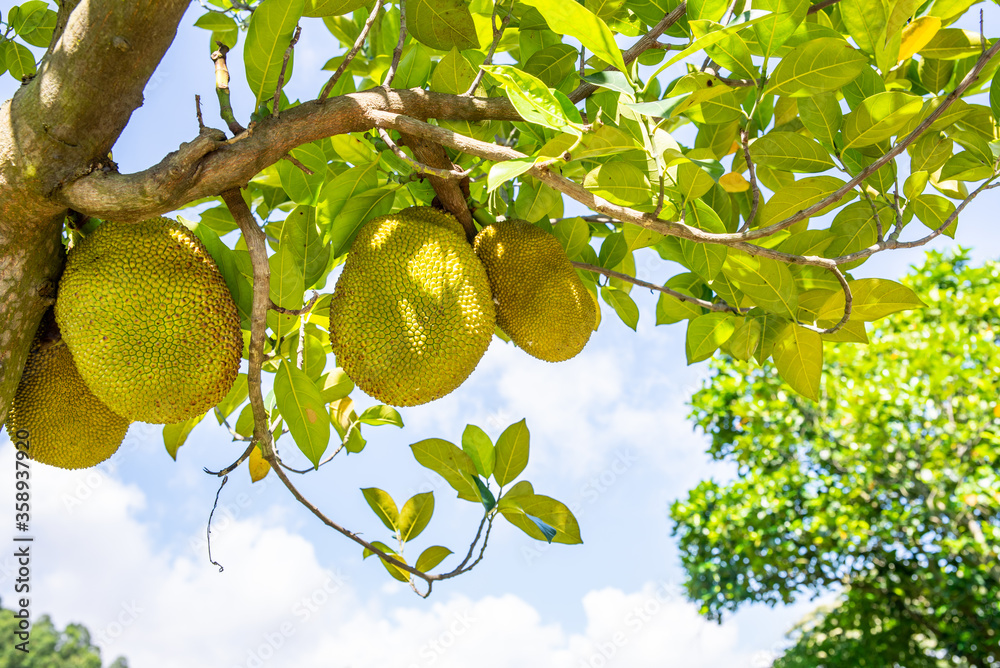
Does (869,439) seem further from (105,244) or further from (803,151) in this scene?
(105,244)

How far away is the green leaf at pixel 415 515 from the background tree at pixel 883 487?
3.64 meters

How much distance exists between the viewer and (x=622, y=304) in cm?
154

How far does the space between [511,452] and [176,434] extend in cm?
71

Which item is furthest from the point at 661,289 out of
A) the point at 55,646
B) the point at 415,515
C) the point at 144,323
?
the point at 55,646

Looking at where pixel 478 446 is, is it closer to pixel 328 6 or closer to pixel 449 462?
pixel 449 462

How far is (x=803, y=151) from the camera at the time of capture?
3.40 ft

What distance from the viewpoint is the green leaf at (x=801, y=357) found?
1177 millimetres

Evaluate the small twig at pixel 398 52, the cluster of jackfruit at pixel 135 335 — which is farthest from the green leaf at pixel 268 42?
the cluster of jackfruit at pixel 135 335

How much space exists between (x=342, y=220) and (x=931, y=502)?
4.26 m

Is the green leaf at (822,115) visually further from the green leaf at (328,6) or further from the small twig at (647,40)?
the green leaf at (328,6)

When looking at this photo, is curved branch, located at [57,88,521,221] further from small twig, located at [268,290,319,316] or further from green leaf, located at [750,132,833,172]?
green leaf, located at [750,132,833,172]

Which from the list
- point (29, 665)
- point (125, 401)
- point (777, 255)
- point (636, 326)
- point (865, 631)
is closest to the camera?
point (777, 255)

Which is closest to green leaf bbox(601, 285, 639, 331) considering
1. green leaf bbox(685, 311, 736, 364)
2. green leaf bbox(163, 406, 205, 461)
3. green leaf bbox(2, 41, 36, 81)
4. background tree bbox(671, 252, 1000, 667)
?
green leaf bbox(685, 311, 736, 364)

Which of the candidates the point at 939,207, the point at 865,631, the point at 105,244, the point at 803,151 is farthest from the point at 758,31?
the point at 865,631
